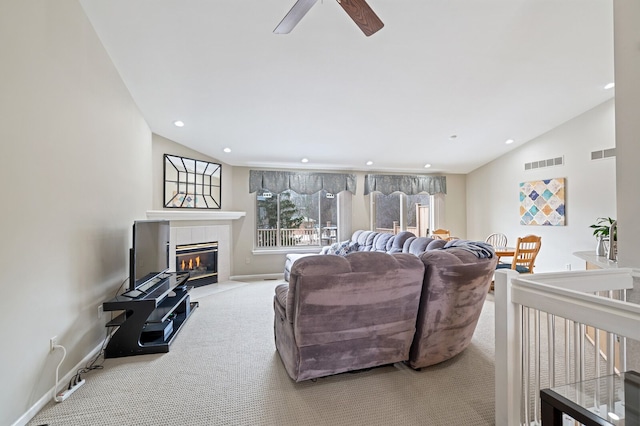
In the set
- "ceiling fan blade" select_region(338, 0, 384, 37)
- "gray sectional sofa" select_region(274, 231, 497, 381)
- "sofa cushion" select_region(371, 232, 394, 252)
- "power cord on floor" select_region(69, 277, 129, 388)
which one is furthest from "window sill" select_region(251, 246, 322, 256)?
"ceiling fan blade" select_region(338, 0, 384, 37)

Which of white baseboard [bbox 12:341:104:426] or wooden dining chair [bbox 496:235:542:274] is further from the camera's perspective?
wooden dining chair [bbox 496:235:542:274]

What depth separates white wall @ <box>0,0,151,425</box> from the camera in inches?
65.8

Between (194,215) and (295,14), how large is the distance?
12.4 feet

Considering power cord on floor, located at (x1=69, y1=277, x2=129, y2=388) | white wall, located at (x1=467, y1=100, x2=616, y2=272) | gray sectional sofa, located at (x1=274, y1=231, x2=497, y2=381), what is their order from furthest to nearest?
white wall, located at (x1=467, y1=100, x2=616, y2=272)
power cord on floor, located at (x1=69, y1=277, x2=129, y2=388)
gray sectional sofa, located at (x1=274, y1=231, x2=497, y2=381)

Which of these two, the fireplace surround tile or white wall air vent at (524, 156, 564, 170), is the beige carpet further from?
white wall air vent at (524, 156, 564, 170)

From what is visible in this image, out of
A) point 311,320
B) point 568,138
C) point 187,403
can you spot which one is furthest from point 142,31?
point 568,138

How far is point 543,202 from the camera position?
5.31 m

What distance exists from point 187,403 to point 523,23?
440cm

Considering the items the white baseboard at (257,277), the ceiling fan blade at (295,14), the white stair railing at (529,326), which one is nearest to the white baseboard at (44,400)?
the white stair railing at (529,326)

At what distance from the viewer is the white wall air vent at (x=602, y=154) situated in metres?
4.30

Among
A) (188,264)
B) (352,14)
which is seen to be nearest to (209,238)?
(188,264)

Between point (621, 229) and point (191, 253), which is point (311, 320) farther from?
point (191, 253)

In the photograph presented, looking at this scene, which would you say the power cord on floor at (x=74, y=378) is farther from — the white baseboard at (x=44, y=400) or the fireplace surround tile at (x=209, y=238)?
the fireplace surround tile at (x=209, y=238)

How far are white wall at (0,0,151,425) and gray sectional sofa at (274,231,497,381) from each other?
1645 mm
